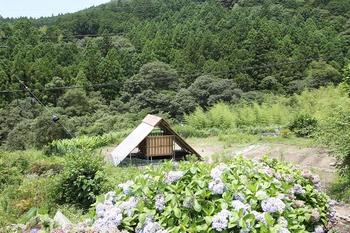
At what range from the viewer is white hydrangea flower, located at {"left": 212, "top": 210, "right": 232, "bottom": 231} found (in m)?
3.46

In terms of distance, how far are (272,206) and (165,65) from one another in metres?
38.3

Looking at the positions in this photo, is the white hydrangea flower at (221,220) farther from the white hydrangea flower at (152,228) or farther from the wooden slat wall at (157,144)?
the wooden slat wall at (157,144)

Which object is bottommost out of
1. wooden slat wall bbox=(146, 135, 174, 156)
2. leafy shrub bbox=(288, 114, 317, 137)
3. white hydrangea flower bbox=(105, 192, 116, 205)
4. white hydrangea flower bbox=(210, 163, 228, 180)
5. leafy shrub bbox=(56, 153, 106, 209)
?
leafy shrub bbox=(288, 114, 317, 137)

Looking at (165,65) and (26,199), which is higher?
(26,199)

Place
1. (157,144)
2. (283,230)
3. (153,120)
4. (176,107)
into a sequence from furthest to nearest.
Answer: (176,107) < (157,144) < (153,120) < (283,230)

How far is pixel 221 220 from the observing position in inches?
136

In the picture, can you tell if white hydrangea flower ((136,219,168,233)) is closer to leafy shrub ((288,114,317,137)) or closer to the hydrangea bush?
the hydrangea bush

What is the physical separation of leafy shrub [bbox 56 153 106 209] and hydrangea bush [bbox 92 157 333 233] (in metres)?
3.74

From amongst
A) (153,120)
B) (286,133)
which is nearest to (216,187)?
(153,120)

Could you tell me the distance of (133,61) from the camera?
4553cm

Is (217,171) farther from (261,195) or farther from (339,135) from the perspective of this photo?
(339,135)

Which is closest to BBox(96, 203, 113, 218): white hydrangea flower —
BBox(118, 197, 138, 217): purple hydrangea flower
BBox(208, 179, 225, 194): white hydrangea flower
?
BBox(118, 197, 138, 217): purple hydrangea flower

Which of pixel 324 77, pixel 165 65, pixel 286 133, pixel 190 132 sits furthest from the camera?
pixel 165 65

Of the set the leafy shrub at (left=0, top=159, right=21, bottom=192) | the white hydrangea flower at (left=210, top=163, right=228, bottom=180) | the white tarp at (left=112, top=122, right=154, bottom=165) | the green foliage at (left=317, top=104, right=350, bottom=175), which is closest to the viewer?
the white hydrangea flower at (left=210, top=163, right=228, bottom=180)
